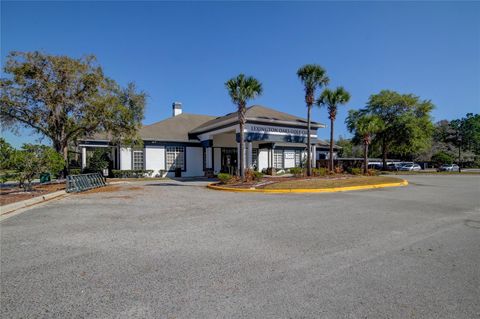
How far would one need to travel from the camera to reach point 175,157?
26.1 m

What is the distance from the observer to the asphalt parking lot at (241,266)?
2961 millimetres

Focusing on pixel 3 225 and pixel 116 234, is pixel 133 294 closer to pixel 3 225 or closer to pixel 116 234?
pixel 116 234

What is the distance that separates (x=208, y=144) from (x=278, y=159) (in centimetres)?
944

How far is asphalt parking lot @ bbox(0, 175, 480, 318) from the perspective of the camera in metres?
2.96

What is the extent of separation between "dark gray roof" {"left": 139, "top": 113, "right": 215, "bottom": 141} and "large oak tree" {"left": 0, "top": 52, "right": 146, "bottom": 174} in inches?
252

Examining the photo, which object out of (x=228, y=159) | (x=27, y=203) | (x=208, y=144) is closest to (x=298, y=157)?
(x=228, y=159)

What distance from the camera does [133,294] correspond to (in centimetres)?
323

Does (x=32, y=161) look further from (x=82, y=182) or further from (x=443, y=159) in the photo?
(x=443, y=159)

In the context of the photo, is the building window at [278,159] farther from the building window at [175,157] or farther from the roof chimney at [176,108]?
the roof chimney at [176,108]

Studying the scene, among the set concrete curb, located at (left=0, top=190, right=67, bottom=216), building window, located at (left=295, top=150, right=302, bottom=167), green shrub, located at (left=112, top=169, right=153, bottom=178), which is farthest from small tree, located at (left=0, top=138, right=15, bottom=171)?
building window, located at (left=295, top=150, right=302, bottom=167)

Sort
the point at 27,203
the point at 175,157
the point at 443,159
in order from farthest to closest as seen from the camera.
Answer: the point at 443,159 < the point at 175,157 < the point at 27,203

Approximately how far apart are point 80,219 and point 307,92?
17.4 m

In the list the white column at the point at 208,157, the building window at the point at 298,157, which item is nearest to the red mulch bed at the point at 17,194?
the white column at the point at 208,157

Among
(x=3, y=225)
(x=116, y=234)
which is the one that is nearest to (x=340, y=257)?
(x=116, y=234)
